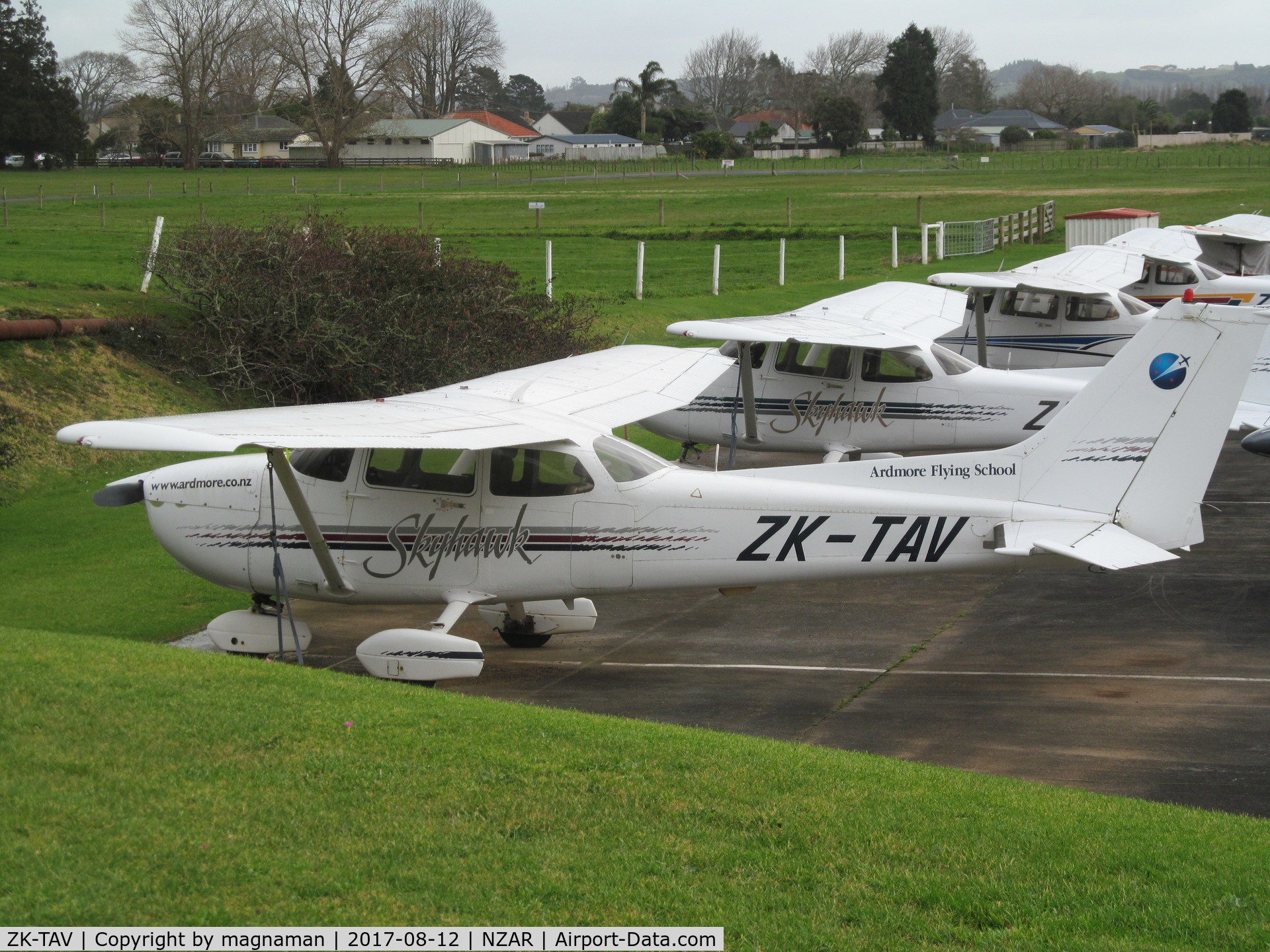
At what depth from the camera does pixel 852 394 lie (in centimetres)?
1709

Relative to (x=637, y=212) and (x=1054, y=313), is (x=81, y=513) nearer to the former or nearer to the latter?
(x=1054, y=313)

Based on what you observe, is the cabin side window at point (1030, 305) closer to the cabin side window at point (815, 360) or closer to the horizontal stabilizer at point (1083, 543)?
the cabin side window at point (815, 360)

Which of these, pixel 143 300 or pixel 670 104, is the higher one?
pixel 670 104

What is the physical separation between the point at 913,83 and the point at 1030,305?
123670 mm

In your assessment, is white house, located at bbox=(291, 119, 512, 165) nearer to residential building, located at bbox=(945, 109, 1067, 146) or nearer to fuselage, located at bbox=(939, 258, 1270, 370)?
residential building, located at bbox=(945, 109, 1067, 146)

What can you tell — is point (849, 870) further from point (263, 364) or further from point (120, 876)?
point (263, 364)

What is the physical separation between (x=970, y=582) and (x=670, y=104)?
17108cm

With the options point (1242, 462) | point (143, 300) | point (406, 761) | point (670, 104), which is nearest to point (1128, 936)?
point (406, 761)

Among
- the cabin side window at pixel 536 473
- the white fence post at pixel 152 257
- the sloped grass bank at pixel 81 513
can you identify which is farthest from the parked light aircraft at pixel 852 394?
the white fence post at pixel 152 257

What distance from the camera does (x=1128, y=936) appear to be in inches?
220

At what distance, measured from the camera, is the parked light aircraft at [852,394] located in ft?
54.0

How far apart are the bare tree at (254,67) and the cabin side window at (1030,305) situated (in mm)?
99217

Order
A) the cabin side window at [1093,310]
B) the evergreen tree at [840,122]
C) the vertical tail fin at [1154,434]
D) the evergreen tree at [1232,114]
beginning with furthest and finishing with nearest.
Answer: the evergreen tree at [1232,114], the evergreen tree at [840,122], the cabin side window at [1093,310], the vertical tail fin at [1154,434]

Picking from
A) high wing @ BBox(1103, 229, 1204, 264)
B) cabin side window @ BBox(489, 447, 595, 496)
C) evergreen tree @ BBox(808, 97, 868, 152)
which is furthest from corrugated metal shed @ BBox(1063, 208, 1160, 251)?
evergreen tree @ BBox(808, 97, 868, 152)
